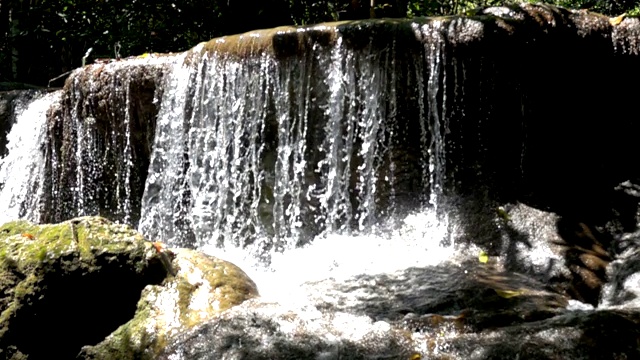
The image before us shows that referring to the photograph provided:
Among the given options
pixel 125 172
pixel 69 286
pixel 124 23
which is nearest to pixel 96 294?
pixel 69 286

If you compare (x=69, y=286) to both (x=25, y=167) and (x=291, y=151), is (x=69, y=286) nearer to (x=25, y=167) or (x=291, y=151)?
(x=291, y=151)

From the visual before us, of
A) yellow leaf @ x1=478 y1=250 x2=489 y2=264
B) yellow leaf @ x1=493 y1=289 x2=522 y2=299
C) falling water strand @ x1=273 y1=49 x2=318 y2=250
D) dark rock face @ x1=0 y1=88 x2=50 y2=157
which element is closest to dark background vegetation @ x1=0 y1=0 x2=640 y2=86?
dark rock face @ x1=0 y1=88 x2=50 y2=157

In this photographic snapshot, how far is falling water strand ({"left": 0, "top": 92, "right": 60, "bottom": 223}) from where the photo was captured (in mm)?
7727

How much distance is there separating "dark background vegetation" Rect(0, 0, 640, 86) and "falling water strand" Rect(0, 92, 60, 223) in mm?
3269

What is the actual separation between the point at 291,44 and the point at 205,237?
2.06 m

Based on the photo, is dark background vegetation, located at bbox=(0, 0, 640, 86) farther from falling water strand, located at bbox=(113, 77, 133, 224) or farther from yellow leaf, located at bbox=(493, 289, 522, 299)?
yellow leaf, located at bbox=(493, 289, 522, 299)

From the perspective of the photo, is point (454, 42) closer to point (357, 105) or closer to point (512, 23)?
point (512, 23)

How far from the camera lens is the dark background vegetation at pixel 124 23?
1069cm

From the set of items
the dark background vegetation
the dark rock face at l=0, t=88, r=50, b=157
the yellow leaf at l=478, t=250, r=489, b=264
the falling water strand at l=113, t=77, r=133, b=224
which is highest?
the dark background vegetation

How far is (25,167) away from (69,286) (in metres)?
4.55

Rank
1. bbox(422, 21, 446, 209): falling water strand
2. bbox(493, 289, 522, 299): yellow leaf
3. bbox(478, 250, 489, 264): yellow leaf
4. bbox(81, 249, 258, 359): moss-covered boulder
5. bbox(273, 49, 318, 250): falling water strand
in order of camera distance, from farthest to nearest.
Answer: bbox(273, 49, 318, 250): falling water strand < bbox(422, 21, 446, 209): falling water strand < bbox(478, 250, 489, 264): yellow leaf < bbox(493, 289, 522, 299): yellow leaf < bbox(81, 249, 258, 359): moss-covered boulder

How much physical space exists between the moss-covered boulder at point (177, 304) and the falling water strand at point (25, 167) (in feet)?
13.7

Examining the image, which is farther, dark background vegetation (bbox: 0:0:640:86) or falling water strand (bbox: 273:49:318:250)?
dark background vegetation (bbox: 0:0:640:86)

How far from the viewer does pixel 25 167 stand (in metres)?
7.83
